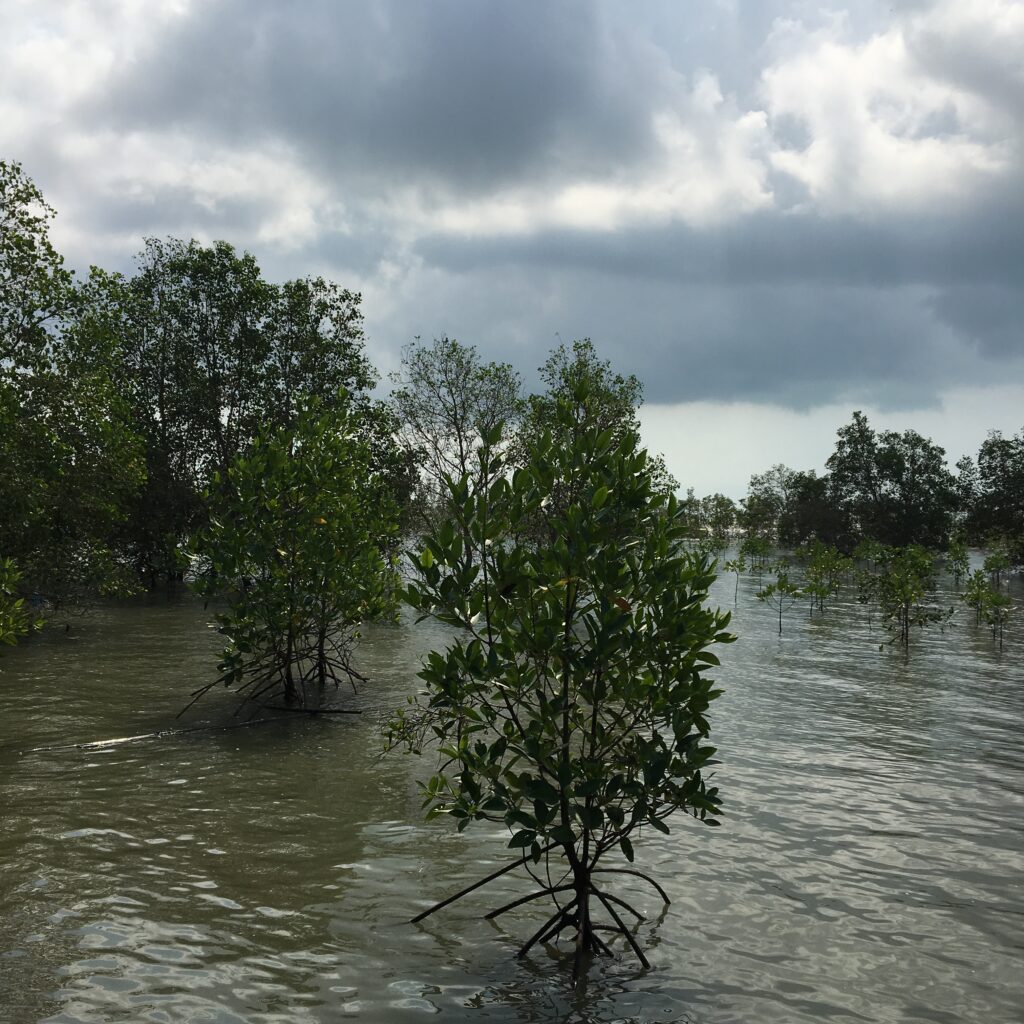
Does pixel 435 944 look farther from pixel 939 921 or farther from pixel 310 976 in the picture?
pixel 939 921

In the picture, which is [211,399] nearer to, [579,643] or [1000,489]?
[579,643]

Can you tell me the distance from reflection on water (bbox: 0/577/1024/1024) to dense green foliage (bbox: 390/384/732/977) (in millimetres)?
1158

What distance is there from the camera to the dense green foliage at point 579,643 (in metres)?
6.87

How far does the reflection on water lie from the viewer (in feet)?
22.7

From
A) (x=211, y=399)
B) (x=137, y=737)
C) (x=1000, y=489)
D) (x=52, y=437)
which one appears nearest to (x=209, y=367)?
(x=211, y=399)

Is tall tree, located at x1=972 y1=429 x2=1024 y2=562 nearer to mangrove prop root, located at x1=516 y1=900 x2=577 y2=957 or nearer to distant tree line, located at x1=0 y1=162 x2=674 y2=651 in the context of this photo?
distant tree line, located at x1=0 y1=162 x2=674 y2=651

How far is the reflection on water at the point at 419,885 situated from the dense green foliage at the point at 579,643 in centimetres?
116

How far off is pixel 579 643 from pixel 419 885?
11.5 feet

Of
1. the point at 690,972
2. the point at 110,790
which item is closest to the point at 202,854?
the point at 110,790

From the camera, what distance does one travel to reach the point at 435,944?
7.77 meters

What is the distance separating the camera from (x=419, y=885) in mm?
9133

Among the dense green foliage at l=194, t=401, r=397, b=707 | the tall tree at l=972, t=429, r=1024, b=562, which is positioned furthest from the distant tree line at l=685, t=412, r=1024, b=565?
the dense green foliage at l=194, t=401, r=397, b=707

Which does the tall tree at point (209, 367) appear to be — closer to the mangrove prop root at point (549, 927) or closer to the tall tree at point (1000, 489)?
the mangrove prop root at point (549, 927)

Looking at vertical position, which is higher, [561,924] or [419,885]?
[561,924]
